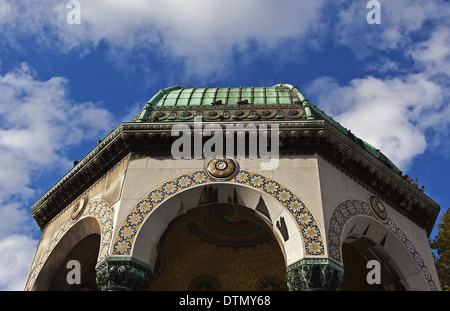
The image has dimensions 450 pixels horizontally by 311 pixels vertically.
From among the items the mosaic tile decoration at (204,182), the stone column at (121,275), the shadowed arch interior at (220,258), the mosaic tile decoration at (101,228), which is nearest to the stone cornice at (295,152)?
the mosaic tile decoration at (101,228)

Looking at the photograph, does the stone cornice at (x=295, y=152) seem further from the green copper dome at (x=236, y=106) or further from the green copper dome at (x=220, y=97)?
the green copper dome at (x=220, y=97)

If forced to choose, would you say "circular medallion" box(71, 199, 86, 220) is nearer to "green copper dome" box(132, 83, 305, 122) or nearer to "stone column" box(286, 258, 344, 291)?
"green copper dome" box(132, 83, 305, 122)

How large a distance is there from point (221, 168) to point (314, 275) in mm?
3263

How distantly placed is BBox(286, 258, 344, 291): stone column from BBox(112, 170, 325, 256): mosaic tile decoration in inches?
10.4

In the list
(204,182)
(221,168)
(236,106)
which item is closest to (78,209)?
(204,182)

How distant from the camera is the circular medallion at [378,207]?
12555mm

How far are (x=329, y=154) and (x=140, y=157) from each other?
4582mm

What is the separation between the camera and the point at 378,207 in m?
12.7

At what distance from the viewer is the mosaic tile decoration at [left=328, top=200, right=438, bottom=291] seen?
10844mm

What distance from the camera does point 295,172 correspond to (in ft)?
38.8

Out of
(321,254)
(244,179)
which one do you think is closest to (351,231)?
(321,254)

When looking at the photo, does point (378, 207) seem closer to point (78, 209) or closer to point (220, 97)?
point (220, 97)

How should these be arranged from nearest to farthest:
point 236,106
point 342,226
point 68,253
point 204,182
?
point 342,226 → point 204,182 → point 68,253 → point 236,106
